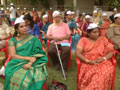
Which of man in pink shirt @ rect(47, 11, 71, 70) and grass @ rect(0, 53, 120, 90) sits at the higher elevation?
man in pink shirt @ rect(47, 11, 71, 70)

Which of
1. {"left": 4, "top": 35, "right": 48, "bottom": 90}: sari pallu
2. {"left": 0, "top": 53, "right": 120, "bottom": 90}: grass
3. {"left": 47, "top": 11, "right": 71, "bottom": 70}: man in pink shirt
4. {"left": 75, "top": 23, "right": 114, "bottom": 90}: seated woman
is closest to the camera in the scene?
{"left": 4, "top": 35, "right": 48, "bottom": 90}: sari pallu

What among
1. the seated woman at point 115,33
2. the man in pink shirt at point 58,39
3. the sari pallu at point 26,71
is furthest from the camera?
the seated woman at point 115,33

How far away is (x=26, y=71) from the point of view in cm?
241

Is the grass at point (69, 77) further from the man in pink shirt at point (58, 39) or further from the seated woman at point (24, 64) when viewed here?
the seated woman at point (24, 64)

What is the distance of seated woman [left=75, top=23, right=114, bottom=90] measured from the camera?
8.00 ft

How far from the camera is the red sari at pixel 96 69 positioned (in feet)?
7.93

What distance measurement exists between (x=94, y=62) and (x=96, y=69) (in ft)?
0.45

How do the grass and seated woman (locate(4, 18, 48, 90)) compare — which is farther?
the grass

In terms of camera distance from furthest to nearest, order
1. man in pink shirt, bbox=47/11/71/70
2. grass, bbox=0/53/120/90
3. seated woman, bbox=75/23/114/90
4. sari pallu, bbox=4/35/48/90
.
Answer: man in pink shirt, bbox=47/11/71/70 → grass, bbox=0/53/120/90 → seated woman, bbox=75/23/114/90 → sari pallu, bbox=4/35/48/90

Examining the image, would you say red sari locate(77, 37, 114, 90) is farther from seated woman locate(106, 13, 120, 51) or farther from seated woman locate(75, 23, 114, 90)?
seated woman locate(106, 13, 120, 51)

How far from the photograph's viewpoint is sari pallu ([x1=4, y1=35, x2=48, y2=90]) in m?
2.32

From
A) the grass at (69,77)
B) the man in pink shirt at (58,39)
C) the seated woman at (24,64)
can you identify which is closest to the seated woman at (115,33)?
the grass at (69,77)

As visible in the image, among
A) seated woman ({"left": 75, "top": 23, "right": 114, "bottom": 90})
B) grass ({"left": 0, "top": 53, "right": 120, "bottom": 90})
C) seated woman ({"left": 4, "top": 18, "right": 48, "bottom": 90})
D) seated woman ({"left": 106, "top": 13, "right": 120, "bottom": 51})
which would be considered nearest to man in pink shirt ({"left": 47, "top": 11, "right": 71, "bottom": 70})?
grass ({"left": 0, "top": 53, "right": 120, "bottom": 90})

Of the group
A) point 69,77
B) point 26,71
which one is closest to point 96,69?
point 69,77
